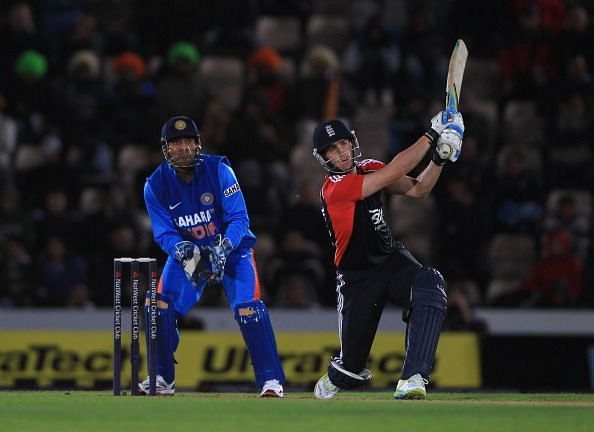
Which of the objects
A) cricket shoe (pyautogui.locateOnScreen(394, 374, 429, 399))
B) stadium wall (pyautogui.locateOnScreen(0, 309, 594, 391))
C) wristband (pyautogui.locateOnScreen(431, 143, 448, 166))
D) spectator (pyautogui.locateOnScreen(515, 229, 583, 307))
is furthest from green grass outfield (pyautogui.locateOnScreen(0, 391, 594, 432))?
spectator (pyautogui.locateOnScreen(515, 229, 583, 307))

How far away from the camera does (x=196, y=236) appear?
10.8 m

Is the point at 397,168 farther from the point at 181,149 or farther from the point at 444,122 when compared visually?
the point at 181,149

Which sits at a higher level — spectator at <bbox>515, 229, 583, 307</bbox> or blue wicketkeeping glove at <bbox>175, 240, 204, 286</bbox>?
blue wicketkeeping glove at <bbox>175, 240, 204, 286</bbox>

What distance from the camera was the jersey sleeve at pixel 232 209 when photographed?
10.5 metres

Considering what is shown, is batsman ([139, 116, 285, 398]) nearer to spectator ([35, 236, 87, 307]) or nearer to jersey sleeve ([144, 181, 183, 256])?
jersey sleeve ([144, 181, 183, 256])

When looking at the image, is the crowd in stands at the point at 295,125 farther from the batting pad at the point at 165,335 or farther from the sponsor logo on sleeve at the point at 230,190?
the sponsor logo on sleeve at the point at 230,190

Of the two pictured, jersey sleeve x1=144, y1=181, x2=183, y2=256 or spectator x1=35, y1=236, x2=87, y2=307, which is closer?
jersey sleeve x1=144, y1=181, x2=183, y2=256

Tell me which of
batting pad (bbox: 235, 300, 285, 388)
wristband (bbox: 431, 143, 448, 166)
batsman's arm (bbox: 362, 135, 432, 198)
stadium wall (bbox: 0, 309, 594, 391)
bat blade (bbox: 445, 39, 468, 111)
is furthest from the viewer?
stadium wall (bbox: 0, 309, 594, 391)

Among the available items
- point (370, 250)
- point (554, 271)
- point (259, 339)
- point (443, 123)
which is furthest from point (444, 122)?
point (554, 271)

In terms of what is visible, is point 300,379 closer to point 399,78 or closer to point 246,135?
point 246,135

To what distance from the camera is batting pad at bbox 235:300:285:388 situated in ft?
35.0

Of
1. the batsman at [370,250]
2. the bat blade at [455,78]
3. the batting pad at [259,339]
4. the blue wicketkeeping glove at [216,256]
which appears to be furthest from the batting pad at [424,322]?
the blue wicketkeeping glove at [216,256]

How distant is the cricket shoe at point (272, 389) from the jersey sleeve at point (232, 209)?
1085mm

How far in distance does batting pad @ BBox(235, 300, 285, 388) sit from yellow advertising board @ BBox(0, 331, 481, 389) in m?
3.94
